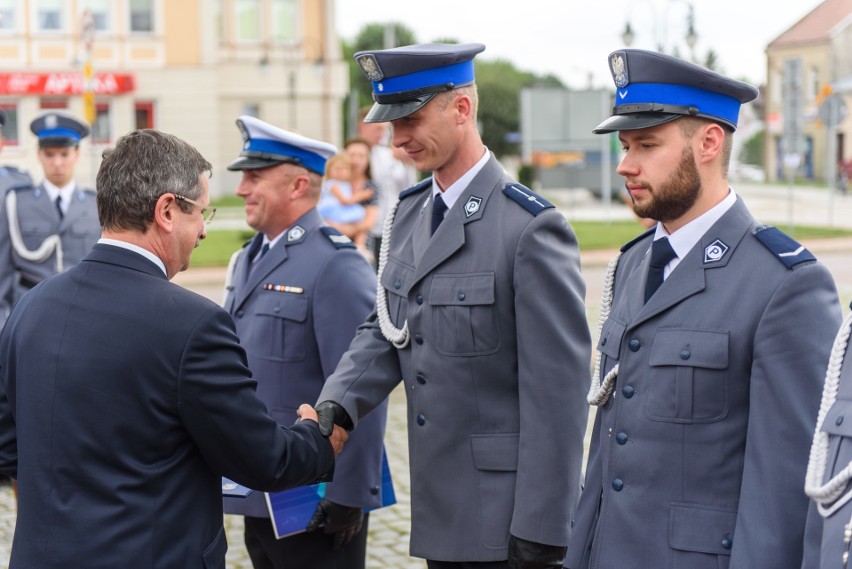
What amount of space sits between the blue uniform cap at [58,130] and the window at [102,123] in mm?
35029

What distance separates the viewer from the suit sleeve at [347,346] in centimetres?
402

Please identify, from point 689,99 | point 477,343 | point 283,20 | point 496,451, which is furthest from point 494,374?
point 283,20

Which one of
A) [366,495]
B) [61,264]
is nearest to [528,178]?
[61,264]

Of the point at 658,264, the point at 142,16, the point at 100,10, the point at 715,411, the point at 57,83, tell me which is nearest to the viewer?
the point at 715,411

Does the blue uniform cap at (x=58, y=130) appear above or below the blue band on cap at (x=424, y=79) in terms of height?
below

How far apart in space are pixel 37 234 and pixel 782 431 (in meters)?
5.46

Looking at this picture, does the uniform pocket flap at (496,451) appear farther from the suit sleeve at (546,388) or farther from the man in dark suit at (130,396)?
the man in dark suit at (130,396)

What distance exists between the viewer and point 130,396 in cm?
266

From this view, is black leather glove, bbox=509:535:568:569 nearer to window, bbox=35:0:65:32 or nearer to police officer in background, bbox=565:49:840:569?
police officer in background, bbox=565:49:840:569

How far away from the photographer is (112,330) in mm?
2670

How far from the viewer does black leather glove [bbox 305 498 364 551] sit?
3973 millimetres

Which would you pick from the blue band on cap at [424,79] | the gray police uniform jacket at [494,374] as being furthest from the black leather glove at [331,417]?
the blue band on cap at [424,79]

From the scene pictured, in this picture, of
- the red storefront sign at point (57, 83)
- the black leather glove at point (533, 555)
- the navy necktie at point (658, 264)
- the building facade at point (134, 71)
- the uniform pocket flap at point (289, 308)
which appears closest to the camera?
the navy necktie at point (658, 264)

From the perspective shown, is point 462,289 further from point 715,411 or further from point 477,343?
point 715,411
